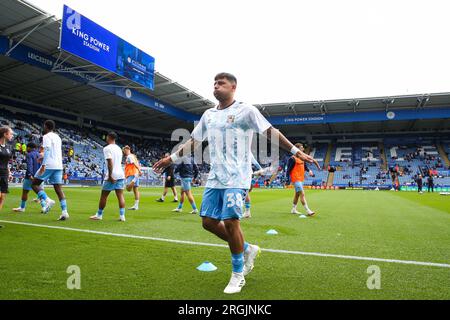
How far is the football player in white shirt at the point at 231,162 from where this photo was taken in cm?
318

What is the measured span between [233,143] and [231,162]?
20cm

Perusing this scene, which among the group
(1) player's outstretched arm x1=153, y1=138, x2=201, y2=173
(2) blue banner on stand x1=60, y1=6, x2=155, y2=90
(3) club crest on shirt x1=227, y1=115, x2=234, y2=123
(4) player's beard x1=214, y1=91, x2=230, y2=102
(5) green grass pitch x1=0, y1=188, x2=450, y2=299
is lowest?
(5) green grass pitch x1=0, y1=188, x2=450, y2=299

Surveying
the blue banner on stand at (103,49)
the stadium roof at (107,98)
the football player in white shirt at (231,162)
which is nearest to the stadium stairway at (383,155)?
the stadium roof at (107,98)

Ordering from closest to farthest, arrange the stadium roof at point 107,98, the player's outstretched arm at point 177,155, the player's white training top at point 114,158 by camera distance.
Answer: the player's outstretched arm at point 177,155 < the player's white training top at point 114,158 < the stadium roof at point 107,98

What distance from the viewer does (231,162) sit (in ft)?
10.9

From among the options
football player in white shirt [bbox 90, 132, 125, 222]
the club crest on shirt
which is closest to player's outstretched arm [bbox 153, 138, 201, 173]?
the club crest on shirt

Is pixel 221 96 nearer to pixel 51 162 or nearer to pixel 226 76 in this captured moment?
pixel 226 76

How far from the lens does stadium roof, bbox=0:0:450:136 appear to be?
849 inches

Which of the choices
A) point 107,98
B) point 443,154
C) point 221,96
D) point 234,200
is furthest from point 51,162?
point 443,154

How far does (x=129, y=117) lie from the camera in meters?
45.7

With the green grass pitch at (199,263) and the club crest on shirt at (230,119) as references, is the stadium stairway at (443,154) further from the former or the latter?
the club crest on shirt at (230,119)

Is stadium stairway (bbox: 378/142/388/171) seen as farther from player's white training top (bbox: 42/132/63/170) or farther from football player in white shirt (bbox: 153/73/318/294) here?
football player in white shirt (bbox: 153/73/318/294)

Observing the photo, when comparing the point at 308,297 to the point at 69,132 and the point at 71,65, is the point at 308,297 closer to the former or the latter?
the point at 71,65
